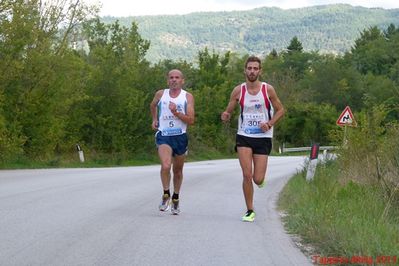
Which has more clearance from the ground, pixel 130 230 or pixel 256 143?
pixel 256 143

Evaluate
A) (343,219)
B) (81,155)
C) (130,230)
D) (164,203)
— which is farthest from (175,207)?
(81,155)

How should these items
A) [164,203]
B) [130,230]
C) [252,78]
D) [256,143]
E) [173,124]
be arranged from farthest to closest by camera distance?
[164,203]
[173,124]
[256,143]
[252,78]
[130,230]

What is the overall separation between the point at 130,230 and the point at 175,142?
1975 mm

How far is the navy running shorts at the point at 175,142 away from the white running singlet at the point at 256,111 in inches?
39.0

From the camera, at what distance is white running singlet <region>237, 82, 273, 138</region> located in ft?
30.1

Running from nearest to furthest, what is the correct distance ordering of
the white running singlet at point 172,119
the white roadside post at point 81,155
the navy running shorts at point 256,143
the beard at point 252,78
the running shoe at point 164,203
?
1. the beard at point 252,78
2. the navy running shorts at point 256,143
3. the white running singlet at point 172,119
4. the running shoe at point 164,203
5. the white roadside post at point 81,155

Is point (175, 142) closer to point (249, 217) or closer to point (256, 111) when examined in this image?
point (256, 111)

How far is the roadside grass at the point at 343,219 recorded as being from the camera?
7047 millimetres

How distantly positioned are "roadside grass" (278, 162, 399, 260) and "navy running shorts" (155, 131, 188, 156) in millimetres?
1796

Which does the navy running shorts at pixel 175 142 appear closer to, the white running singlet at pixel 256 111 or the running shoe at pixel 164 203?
the running shoe at pixel 164 203

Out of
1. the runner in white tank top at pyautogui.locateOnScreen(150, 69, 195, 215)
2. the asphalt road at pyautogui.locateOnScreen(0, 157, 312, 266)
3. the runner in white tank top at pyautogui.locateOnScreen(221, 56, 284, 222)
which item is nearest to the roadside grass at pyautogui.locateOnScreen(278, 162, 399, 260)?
the asphalt road at pyautogui.locateOnScreen(0, 157, 312, 266)

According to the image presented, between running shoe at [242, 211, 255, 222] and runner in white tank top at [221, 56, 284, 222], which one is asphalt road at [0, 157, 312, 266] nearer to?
running shoe at [242, 211, 255, 222]

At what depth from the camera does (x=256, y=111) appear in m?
9.20

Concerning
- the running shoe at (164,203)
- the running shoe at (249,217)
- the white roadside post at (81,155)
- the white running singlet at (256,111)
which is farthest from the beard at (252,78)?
the white roadside post at (81,155)
